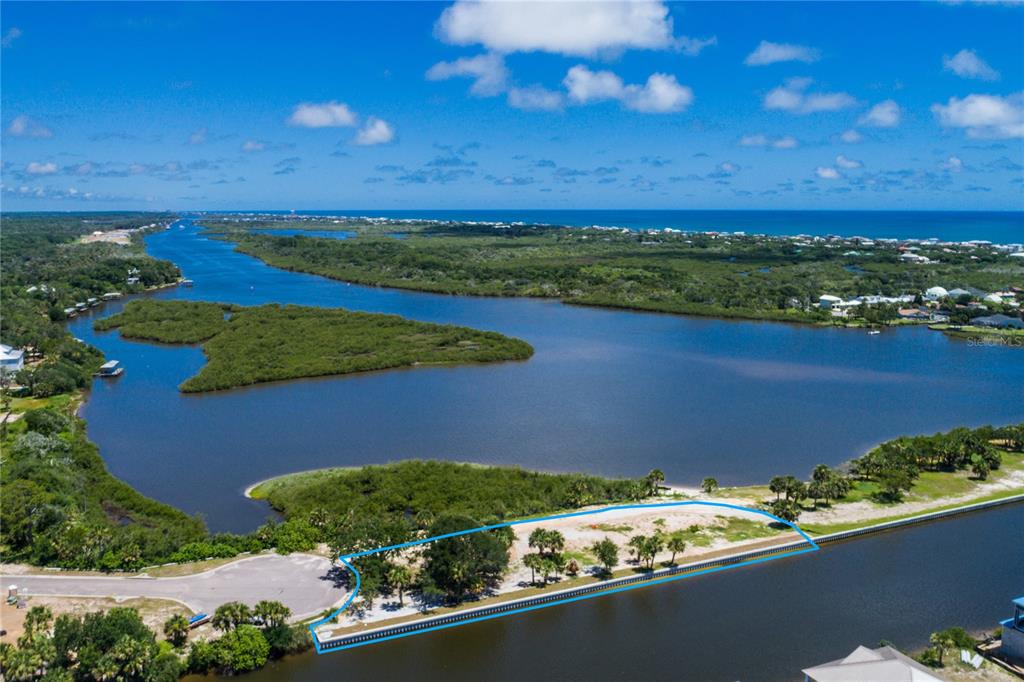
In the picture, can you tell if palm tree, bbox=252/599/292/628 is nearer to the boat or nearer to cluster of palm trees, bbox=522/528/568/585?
cluster of palm trees, bbox=522/528/568/585

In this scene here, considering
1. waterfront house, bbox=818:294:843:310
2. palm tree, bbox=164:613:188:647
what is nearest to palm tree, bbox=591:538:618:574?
palm tree, bbox=164:613:188:647

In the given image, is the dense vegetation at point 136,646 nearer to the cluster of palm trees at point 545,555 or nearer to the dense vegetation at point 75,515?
the dense vegetation at point 75,515

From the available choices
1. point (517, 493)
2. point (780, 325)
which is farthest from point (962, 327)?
point (517, 493)

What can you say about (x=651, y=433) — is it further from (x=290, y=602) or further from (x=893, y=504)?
(x=290, y=602)

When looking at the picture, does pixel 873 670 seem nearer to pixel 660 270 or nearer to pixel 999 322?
pixel 999 322

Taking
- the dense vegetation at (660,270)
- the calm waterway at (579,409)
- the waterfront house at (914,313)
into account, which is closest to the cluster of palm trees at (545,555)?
the calm waterway at (579,409)

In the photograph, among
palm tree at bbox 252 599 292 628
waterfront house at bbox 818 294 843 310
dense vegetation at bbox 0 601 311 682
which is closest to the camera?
dense vegetation at bbox 0 601 311 682
